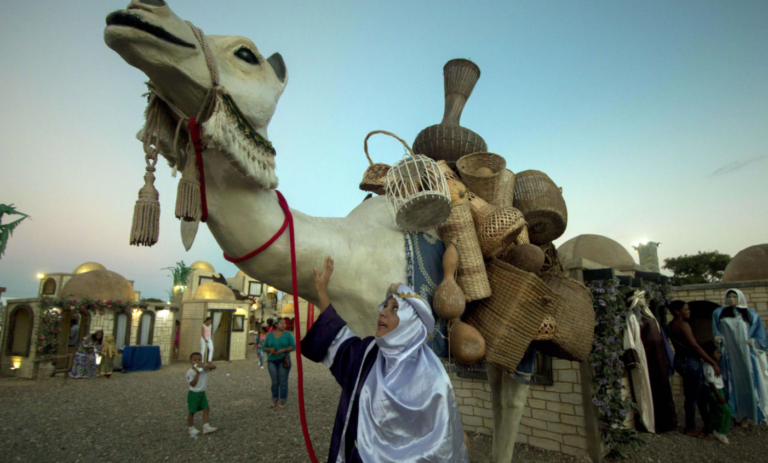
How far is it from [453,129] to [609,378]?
3.96 metres

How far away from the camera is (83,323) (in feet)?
55.5

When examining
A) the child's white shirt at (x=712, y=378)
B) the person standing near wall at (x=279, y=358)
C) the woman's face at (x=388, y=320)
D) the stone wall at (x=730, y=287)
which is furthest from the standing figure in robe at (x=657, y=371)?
the person standing near wall at (x=279, y=358)

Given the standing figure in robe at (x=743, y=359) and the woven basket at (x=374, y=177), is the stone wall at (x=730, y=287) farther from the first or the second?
the woven basket at (x=374, y=177)

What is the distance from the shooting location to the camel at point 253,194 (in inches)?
68.0

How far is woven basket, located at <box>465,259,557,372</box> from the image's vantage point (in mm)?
2607

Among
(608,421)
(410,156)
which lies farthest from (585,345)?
(608,421)

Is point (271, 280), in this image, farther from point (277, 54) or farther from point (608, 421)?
point (608, 421)

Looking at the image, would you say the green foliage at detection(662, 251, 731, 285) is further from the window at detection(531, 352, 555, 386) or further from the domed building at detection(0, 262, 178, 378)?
the domed building at detection(0, 262, 178, 378)

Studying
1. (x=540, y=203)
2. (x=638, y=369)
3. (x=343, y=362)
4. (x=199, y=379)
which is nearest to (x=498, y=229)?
(x=540, y=203)

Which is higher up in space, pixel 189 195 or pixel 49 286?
pixel 49 286

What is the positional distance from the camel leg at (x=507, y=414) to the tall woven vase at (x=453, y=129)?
6.00 ft

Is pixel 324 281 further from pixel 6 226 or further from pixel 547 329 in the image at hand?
pixel 6 226

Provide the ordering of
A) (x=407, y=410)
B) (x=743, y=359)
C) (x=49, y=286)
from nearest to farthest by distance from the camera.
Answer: (x=407, y=410)
(x=743, y=359)
(x=49, y=286)

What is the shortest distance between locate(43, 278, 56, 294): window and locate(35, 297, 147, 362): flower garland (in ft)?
31.5
